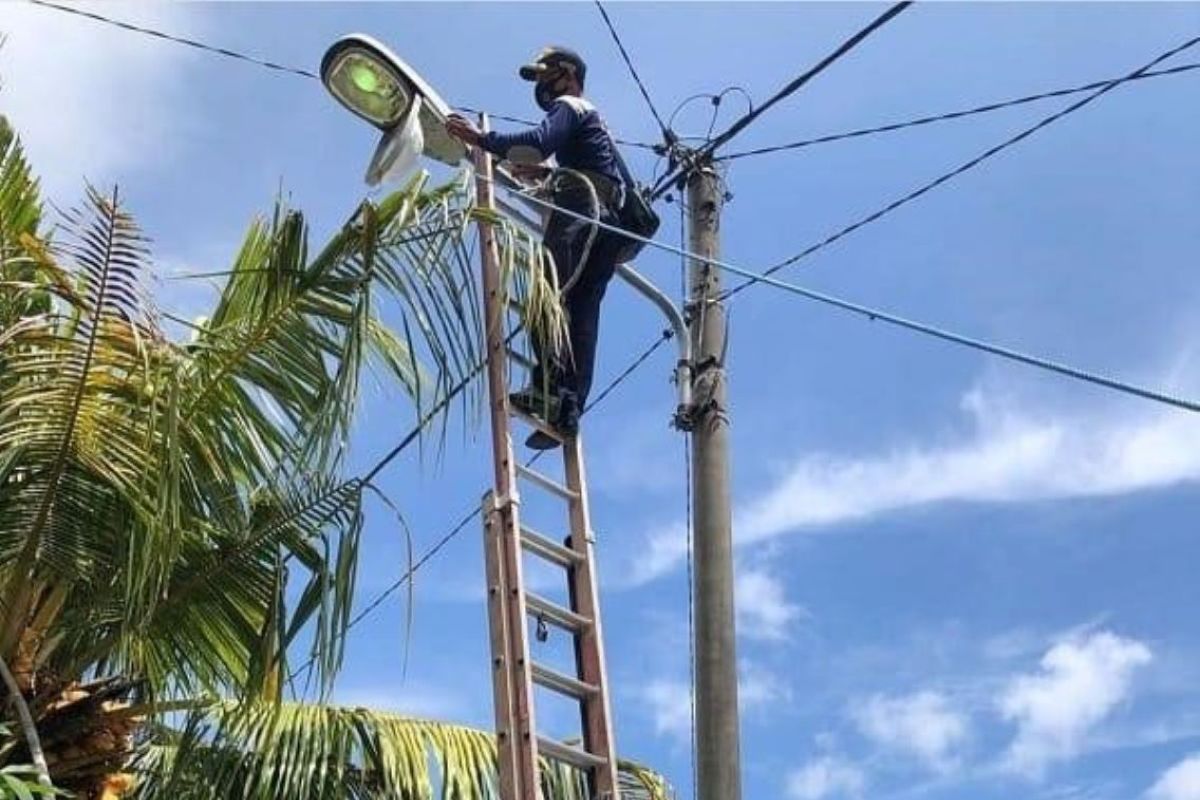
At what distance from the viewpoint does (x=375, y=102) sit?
545 cm

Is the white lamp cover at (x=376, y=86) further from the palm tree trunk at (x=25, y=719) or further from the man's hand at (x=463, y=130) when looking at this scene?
the palm tree trunk at (x=25, y=719)

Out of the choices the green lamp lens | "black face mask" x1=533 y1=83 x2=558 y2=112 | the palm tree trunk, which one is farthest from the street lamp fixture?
the palm tree trunk

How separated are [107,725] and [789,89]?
4.02 metres

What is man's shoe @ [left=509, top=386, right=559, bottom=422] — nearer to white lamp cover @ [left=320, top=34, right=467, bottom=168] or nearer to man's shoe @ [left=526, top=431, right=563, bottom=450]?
man's shoe @ [left=526, top=431, right=563, bottom=450]

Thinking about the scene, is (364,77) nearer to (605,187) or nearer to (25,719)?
(605,187)

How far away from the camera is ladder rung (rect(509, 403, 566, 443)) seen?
5254mm

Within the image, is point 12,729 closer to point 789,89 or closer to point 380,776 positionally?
point 380,776

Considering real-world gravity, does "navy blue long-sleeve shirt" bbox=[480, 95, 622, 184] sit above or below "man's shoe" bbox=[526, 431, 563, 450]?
above

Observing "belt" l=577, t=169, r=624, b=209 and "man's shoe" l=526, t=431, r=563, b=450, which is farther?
"belt" l=577, t=169, r=624, b=209

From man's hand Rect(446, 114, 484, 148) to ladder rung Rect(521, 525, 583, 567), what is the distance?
131 cm

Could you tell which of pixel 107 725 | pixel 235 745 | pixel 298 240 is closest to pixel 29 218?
pixel 298 240

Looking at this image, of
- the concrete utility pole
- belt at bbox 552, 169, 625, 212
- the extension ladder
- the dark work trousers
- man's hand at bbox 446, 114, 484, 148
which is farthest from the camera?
the concrete utility pole

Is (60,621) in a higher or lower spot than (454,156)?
lower

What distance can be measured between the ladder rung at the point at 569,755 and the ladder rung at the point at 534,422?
3.44 feet
